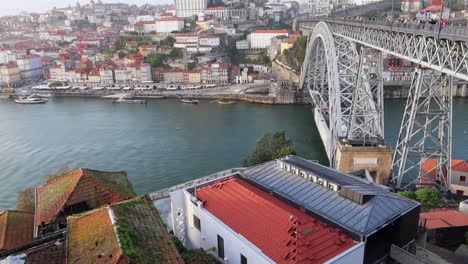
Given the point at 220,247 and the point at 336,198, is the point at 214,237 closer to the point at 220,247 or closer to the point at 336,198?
the point at 220,247

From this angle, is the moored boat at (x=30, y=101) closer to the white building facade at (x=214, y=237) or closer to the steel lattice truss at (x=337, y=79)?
the steel lattice truss at (x=337, y=79)

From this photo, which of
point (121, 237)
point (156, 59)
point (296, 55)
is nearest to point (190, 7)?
point (156, 59)

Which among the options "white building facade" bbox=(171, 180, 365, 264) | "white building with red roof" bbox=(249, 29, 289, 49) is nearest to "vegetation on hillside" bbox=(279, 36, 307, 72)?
"white building with red roof" bbox=(249, 29, 289, 49)

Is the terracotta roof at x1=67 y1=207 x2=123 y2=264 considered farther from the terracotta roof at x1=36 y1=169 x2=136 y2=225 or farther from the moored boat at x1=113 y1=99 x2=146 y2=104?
the moored boat at x1=113 y1=99 x2=146 y2=104

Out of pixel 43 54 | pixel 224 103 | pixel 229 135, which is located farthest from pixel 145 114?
pixel 43 54

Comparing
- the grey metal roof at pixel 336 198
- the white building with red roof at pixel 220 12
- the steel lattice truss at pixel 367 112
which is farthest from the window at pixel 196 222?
the white building with red roof at pixel 220 12

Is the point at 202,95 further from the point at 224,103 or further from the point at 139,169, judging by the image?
the point at 139,169
